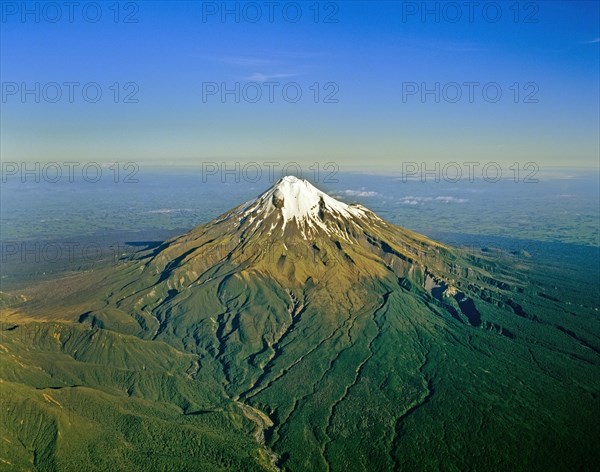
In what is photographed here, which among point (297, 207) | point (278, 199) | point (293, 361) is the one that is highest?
point (278, 199)

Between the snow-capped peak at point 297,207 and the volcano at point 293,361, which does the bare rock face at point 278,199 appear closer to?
the snow-capped peak at point 297,207

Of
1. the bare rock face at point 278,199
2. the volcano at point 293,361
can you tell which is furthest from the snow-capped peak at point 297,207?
the volcano at point 293,361

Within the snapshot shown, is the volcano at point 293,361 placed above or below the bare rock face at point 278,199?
below

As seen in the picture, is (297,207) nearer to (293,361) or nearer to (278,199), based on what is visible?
(278,199)

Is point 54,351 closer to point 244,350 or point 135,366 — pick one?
point 135,366

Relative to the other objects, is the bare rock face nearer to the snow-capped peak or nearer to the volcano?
the snow-capped peak

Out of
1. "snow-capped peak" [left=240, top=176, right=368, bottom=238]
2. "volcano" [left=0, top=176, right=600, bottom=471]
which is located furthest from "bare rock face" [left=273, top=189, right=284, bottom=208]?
"volcano" [left=0, top=176, right=600, bottom=471]

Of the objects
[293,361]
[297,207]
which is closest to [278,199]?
[297,207]

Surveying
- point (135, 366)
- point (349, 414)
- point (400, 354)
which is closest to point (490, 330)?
point (400, 354)
